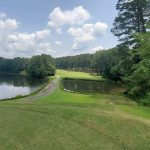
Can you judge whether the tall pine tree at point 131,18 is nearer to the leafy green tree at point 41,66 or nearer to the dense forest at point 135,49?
the dense forest at point 135,49

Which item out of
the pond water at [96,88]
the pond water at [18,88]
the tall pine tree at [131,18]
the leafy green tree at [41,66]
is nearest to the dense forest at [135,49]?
the tall pine tree at [131,18]

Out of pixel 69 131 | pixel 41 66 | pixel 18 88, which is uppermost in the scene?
pixel 41 66

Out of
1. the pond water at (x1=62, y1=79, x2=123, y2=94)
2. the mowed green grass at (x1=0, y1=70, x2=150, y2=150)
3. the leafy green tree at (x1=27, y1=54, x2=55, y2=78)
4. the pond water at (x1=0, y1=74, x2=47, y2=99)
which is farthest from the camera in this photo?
the leafy green tree at (x1=27, y1=54, x2=55, y2=78)

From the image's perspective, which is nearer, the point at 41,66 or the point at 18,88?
the point at 18,88

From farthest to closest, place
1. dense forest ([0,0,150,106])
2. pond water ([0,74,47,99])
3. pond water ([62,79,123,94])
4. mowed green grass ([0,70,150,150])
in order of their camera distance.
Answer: pond water ([0,74,47,99]) → pond water ([62,79,123,94]) → dense forest ([0,0,150,106]) → mowed green grass ([0,70,150,150])

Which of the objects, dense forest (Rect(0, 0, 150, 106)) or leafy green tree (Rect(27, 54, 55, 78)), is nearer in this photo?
dense forest (Rect(0, 0, 150, 106))

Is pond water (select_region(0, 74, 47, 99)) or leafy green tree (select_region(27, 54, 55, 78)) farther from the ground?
leafy green tree (select_region(27, 54, 55, 78))

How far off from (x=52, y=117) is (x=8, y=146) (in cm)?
541

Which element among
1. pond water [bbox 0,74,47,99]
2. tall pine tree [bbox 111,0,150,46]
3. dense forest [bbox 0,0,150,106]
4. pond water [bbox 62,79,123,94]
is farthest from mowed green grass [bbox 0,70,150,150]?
pond water [bbox 0,74,47,99]

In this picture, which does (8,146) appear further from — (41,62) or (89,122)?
(41,62)

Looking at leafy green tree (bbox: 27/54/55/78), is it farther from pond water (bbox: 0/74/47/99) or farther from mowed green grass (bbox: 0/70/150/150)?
mowed green grass (bbox: 0/70/150/150)

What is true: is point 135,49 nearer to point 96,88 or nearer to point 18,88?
point 96,88

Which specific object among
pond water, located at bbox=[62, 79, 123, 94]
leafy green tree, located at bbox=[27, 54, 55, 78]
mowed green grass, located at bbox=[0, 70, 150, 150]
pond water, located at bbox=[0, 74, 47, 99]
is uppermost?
leafy green tree, located at bbox=[27, 54, 55, 78]

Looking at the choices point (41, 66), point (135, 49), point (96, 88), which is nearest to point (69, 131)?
point (135, 49)
